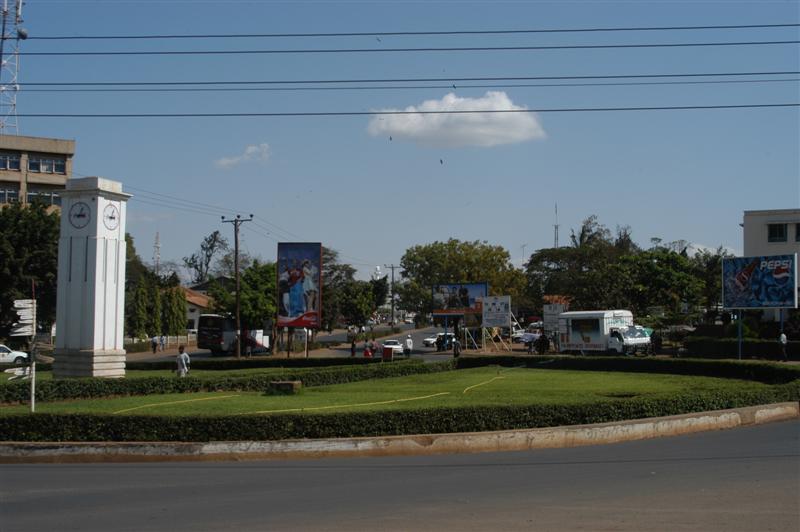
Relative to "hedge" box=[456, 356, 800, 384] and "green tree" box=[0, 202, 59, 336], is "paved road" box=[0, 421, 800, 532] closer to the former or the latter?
"hedge" box=[456, 356, 800, 384]

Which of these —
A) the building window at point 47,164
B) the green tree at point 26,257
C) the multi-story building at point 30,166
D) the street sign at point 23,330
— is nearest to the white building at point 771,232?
the green tree at point 26,257

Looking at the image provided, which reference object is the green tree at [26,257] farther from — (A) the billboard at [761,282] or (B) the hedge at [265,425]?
(A) the billboard at [761,282]

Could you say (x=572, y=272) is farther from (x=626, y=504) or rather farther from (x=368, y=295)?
(x=626, y=504)

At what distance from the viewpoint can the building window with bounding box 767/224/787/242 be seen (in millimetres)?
61628

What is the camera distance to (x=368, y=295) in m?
91.9

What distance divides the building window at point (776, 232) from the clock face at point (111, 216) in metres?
51.0

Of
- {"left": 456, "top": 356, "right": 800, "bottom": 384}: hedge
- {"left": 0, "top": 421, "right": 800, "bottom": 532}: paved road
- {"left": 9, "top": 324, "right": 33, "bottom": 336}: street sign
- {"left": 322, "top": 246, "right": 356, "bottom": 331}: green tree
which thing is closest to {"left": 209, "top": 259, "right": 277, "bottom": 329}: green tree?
{"left": 322, "top": 246, "right": 356, "bottom": 331}: green tree


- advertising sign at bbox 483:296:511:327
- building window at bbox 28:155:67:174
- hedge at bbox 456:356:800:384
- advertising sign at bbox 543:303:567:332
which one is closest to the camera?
hedge at bbox 456:356:800:384

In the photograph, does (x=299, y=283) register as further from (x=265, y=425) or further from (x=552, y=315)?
(x=265, y=425)

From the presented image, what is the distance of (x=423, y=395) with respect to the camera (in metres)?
23.6

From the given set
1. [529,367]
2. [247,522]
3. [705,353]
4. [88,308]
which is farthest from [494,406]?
[705,353]

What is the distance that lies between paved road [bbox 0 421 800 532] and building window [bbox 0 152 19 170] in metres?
71.1

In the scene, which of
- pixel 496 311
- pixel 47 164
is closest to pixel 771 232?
pixel 496 311

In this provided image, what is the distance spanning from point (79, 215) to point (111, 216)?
43.5 inches
